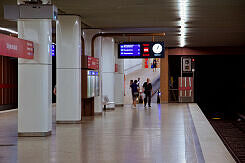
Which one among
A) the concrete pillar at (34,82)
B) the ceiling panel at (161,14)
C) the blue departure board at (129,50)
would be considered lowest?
the concrete pillar at (34,82)

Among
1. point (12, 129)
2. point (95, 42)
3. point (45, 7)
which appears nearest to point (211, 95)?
point (95, 42)

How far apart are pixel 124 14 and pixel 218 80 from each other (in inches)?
1194

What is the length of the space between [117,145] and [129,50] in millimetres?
11397

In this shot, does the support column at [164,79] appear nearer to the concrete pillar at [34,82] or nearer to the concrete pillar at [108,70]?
the concrete pillar at [108,70]

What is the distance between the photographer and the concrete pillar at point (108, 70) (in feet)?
78.7

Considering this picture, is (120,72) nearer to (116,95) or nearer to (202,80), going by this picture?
(116,95)

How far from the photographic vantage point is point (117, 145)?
1039 centimetres

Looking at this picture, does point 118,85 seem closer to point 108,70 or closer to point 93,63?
point 108,70

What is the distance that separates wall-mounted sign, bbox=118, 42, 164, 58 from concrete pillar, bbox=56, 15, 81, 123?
17.0ft

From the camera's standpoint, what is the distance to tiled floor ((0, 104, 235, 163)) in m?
8.64

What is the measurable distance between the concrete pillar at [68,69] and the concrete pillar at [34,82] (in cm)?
395

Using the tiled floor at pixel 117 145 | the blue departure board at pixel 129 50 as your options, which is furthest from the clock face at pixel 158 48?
the tiled floor at pixel 117 145

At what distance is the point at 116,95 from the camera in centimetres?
2767

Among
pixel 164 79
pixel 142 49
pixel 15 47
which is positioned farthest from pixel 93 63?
pixel 164 79
